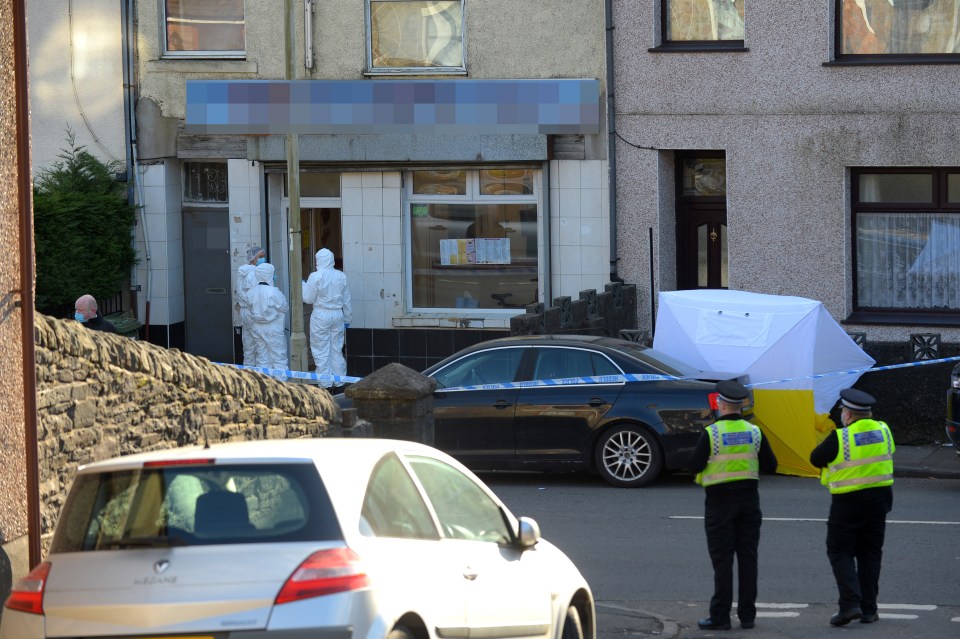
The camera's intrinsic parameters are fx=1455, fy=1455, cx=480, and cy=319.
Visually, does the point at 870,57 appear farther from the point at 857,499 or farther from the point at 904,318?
the point at 857,499

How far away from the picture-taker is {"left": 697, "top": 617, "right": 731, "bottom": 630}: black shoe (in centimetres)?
921

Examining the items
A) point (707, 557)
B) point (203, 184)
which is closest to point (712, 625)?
point (707, 557)

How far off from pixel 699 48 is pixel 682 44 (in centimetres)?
30

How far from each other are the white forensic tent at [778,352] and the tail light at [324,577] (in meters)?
10.2

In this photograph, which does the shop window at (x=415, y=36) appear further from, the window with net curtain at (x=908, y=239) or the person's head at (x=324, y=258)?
the window with net curtain at (x=908, y=239)

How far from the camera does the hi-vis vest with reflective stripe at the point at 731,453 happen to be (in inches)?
360

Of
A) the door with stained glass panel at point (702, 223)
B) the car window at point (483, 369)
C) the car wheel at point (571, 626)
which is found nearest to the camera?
the car wheel at point (571, 626)

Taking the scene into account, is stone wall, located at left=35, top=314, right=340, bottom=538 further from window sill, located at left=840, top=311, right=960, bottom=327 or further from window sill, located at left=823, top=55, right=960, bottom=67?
window sill, located at left=823, top=55, right=960, bottom=67

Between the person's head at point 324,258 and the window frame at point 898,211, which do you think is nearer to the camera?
the window frame at point 898,211

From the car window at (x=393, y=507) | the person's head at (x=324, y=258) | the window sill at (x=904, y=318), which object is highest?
the person's head at (x=324, y=258)

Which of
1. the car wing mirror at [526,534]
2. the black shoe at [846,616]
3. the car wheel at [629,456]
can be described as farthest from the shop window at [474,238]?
the car wing mirror at [526,534]

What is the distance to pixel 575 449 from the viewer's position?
47.7ft

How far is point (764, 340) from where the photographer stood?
1537cm

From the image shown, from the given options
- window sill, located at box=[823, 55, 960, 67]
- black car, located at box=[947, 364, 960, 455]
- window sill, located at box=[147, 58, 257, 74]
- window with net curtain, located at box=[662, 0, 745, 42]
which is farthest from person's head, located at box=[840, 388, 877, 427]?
window sill, located at box=[147, 58, 257, 74]
